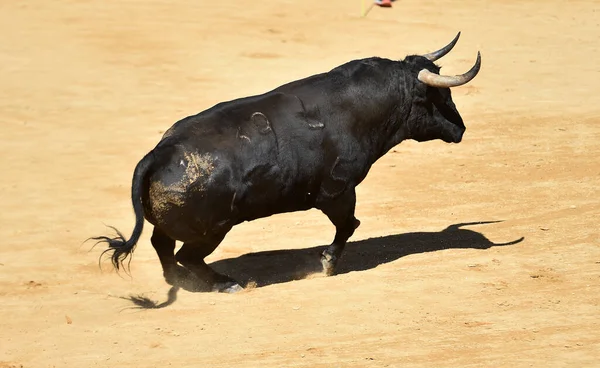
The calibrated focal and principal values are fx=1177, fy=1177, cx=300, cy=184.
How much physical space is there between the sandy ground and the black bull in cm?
54

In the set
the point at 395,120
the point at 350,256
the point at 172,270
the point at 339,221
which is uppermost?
the point at 395,120

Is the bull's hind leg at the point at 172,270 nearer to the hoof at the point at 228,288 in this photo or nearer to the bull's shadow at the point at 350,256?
the hoof at the point at 228,288

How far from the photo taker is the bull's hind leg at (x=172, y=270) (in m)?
10.8

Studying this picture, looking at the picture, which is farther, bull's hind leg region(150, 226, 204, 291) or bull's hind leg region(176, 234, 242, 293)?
bull's hind leg region(150, 226, 204, 291)

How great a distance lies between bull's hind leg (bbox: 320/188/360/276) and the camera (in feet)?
36.1

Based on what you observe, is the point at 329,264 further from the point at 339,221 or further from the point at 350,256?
the point at 350,256

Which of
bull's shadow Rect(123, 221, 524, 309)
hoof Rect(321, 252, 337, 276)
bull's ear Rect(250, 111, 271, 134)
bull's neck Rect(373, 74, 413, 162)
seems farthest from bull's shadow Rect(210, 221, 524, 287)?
bull's ear Rect(250, 111, 271, 134)

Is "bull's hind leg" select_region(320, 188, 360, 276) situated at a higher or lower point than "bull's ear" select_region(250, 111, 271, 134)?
lower

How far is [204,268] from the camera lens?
10.8 m

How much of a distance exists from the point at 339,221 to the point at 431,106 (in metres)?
1.58

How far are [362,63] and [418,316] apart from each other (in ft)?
9.71

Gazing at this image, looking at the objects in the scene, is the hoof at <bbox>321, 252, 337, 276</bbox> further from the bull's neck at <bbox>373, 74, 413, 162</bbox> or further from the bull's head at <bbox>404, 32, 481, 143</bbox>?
the bull's head at <bbox>404, 32, 481, 143</bbox>

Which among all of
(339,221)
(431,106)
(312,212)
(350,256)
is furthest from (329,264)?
(312,212)

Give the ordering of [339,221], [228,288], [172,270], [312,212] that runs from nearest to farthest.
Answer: [228,288] < [172,270] < [339,221] < [312,212]
